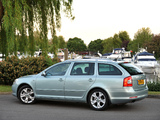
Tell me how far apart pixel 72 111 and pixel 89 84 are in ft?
3.20

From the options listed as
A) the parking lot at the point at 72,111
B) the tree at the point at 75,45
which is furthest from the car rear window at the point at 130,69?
the tree at the point at 75,45

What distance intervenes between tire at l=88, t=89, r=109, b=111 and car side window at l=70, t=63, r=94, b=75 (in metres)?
0.67

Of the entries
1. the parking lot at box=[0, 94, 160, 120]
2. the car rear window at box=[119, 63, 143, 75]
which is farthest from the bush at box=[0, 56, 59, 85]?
the car rear window at box=[119, 63, 143, 75]

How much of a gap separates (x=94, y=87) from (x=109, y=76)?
57 centimetres

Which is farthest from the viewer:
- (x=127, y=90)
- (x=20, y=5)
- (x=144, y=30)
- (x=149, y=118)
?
(x=144, y=30)

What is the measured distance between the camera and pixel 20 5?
48.9ft

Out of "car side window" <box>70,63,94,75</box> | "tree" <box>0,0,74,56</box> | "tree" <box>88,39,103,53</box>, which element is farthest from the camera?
"tree" <box>88,39,103,53</box>

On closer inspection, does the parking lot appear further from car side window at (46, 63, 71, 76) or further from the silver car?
car side window at (46, 63, 71, 76)

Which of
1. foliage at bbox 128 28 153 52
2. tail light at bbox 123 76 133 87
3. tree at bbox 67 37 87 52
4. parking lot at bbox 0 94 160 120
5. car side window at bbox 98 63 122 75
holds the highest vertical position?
tree at bbox 67 37 87 52

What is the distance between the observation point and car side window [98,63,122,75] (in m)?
8.57

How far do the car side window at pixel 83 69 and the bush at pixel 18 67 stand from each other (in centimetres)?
664

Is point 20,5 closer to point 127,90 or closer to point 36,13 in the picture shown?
point 36,13

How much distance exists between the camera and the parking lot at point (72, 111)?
760cm

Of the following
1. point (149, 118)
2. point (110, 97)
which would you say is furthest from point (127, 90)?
point (149, 118)
